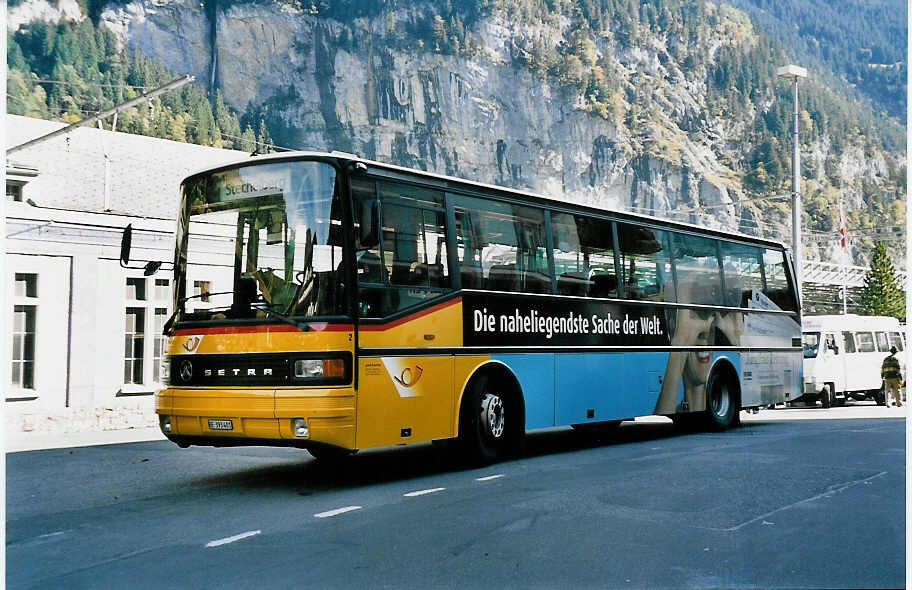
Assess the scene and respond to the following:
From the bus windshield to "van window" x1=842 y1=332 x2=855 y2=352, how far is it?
21424mm

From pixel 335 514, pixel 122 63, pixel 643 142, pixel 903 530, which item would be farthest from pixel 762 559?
pixel 643 142

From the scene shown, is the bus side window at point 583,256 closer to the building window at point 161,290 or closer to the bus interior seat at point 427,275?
the bus interior seat at point 427,275

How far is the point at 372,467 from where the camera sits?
12117 mm

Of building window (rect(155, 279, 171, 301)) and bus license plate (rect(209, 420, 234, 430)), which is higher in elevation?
building window (rect(155, 279, 171, 301))

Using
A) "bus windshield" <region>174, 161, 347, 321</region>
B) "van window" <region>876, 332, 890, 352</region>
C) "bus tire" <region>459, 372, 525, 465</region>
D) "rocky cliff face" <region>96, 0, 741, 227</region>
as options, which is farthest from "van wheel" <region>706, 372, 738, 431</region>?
"rocky cliff face" <region>96, 0, 741, 227</region>

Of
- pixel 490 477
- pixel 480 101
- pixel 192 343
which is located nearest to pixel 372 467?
pixel 490 477

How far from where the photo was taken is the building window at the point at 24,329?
19.8 meters

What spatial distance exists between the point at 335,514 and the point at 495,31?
128768mm

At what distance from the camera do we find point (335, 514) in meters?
8.34

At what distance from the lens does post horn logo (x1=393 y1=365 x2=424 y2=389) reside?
10383 millimetres

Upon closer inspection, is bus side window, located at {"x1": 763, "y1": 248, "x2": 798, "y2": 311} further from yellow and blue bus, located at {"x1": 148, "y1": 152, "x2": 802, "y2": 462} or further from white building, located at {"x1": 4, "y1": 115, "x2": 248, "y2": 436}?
white building, located at {"x1": 4, "y1": 115, "x2": 248, "y2": 436}

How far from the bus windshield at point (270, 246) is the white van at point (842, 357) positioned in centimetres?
1986

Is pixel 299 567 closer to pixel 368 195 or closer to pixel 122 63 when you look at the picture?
pixel 368 195

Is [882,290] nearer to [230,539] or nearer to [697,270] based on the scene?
[697,270]
